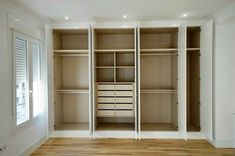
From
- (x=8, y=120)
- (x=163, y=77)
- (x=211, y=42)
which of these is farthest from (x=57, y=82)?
(x=211, y=42)

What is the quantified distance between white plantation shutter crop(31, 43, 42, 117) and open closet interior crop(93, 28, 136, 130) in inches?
44.3

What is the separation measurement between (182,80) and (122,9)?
1.78 meters

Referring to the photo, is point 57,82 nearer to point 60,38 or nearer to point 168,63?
point 60,38

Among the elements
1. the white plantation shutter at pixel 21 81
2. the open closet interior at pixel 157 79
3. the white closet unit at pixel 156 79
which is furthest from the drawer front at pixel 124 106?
the white plantation shutter at pixel 21 81

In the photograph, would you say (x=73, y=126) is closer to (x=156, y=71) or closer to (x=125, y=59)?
(x=125, y=59)

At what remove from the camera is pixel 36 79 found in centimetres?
387

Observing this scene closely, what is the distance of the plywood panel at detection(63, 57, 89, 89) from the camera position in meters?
4.89

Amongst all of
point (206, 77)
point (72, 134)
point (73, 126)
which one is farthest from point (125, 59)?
point (72, 134)

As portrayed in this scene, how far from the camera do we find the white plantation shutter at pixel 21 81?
10.4 ft

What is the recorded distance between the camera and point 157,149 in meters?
3.68

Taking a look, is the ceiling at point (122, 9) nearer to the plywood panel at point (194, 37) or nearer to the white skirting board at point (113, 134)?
the plywood panel at point (194, 37)

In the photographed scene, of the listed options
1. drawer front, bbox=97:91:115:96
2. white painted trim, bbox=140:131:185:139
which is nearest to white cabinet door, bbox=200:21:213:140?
white painted trim, bbox=140:131:185:139

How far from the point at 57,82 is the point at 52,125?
981 mm

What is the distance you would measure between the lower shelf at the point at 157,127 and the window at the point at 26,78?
2.29m
